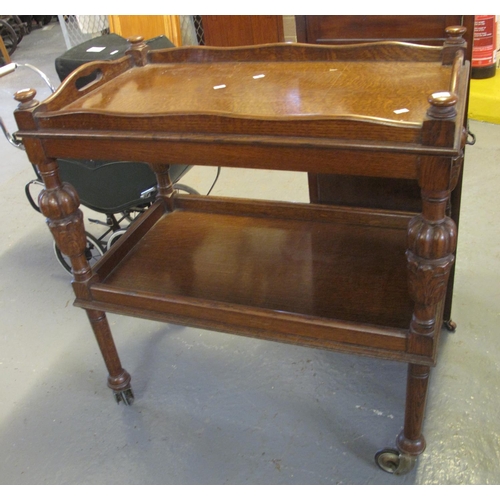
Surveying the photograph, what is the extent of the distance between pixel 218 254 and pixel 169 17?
268 centimetres

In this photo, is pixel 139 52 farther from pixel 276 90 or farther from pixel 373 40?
pixel 373 40

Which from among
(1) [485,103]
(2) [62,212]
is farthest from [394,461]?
(1) [485,103]

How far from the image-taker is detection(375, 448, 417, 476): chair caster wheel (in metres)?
1.52

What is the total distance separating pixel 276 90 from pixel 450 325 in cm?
105

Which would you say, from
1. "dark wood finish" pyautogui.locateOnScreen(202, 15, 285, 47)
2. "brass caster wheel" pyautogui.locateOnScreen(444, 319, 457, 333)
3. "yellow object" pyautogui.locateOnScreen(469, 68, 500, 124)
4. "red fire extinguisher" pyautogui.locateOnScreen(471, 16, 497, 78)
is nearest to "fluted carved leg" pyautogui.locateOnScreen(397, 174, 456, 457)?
"brass caster wheel" pyautogui.locateOnScreen(444, 319, 457, 333)

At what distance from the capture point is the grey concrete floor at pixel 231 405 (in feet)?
5.29

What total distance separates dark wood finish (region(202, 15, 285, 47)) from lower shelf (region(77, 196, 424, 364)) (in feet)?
7.11

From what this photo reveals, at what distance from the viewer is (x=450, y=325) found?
6.42 feet

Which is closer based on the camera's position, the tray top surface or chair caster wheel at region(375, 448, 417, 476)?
the tray top surface

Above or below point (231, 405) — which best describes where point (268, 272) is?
above

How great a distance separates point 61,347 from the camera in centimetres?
212

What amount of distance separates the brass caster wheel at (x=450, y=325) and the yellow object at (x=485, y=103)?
1914 millimetres

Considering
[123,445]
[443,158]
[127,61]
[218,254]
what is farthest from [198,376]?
[443,158]

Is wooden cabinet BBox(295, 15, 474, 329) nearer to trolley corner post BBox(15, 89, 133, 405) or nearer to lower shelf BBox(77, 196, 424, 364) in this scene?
lower shelf BBox(77, 196, 424, 364)
